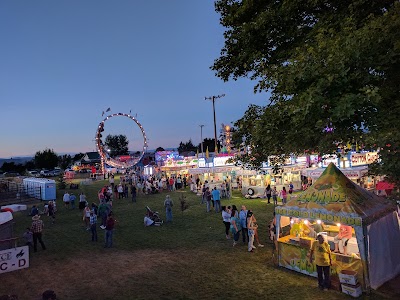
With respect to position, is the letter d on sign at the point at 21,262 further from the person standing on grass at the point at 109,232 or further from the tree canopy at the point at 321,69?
the tree canopy at the point at 321,69

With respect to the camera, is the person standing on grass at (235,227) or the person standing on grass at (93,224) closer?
the person standing on grass at (235,227)

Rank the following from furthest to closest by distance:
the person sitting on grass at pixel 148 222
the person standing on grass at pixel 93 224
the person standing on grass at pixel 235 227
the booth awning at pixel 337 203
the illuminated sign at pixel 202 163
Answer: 1. the illuminated sign at pixel 202 163
2. the person sitting on grass at pixel 148 222
3. the person standing on grass at pixel 93 224
4. the person standing on grass at pixel 235 227
5. the booth awning at pixel 337 203

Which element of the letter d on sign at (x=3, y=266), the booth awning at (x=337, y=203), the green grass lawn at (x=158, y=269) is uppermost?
the booth awning at (x=337, y=203)

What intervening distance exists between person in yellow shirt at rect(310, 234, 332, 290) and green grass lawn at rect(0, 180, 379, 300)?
24 centimetres

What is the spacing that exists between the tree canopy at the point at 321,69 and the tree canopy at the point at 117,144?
336 ft

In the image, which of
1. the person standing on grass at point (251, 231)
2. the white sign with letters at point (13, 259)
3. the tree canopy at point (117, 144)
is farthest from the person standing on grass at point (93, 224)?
the tree canopy at point (117, 144)

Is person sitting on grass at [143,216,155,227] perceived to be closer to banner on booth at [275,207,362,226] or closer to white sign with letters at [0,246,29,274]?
white sign with letters at [0,246,29,274]

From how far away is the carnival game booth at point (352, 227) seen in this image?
8102mm

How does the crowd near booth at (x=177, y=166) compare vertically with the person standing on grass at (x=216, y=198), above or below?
above

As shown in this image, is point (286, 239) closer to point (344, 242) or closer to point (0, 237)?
point (344, 242)

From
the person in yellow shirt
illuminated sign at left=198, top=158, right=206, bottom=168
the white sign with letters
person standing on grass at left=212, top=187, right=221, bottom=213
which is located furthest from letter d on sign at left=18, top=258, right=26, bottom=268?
illuminated sign at left=198, top=158, right=206, bottom=168

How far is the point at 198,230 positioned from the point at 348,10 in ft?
34.5

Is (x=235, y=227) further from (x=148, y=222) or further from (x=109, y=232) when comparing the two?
(x=148, y=222)

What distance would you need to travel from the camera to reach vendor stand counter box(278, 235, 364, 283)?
8266 mm
